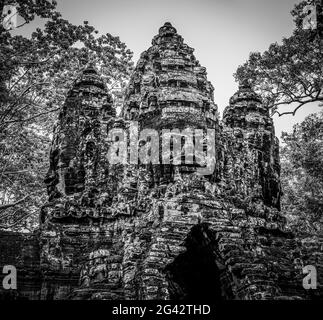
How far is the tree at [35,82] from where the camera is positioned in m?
12.1

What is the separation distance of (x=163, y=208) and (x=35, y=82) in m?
8.08

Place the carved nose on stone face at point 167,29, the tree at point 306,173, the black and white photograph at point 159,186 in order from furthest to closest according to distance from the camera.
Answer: the tree at point 306,173
the carved nose on stone face at point 167,29
the black and white photograph at point 159,186

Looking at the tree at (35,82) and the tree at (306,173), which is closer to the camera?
the tree at (35,82)

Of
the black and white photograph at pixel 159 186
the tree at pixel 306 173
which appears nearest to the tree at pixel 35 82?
the black and white photograph at pixel 159 186

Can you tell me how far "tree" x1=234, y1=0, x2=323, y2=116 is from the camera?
14.4 m

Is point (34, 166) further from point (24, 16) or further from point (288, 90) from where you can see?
point (288, 90)

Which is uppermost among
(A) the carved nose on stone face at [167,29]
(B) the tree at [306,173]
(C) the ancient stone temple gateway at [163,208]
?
(A) the carved nose on stone face at [167,29]

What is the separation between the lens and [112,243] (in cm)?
966

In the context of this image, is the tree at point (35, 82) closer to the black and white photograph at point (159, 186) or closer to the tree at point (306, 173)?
the black and white photograph at point (159, 186)

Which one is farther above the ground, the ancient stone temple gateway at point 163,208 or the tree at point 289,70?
the tree at point 289,70

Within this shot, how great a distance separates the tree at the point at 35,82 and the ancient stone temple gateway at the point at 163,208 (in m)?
1.36

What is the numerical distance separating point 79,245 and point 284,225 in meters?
4.54

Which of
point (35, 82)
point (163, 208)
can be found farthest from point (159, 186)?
point (35, 82)
